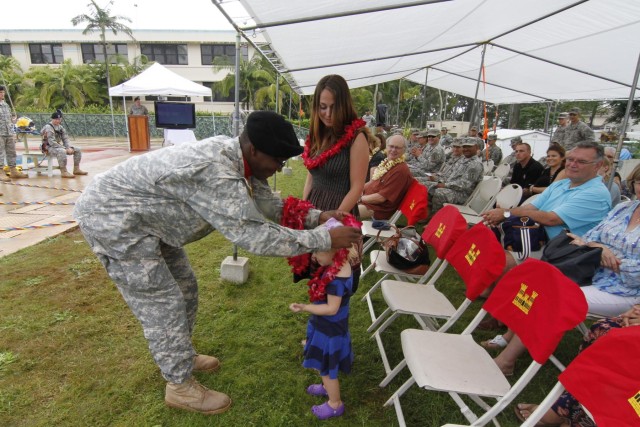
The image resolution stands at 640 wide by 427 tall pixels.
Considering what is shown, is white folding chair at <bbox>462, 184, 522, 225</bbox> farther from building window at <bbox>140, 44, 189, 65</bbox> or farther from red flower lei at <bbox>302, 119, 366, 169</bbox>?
building window at <bbox>140, 44, 189, 65</bbox>

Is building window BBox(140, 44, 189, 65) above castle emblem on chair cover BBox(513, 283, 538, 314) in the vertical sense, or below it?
above

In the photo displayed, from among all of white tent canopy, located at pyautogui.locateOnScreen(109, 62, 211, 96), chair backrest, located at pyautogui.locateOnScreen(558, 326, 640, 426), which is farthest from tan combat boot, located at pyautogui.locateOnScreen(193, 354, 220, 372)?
white tent canopy, located at pyautogui.locateOnScreen(109, 62, 211, 96)

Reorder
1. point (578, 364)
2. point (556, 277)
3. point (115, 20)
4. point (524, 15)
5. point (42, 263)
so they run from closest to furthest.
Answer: point (578, 364) < point (556, 277) < point (42, 263) < point (524, 15) < point (115, 20)

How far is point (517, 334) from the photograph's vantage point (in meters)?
1.84

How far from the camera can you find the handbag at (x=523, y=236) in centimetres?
313

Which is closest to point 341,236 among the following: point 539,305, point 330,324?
point 330,324

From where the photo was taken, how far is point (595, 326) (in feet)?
6.56

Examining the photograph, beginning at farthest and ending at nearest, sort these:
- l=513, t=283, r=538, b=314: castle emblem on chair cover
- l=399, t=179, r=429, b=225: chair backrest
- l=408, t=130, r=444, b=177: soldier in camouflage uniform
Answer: l=408, t=130, r=444, b=177: soldier in camouflage uniform
l=399, t=179, r=429, b=225: chair backrest
l=513, t=283, r=538, b=314: castle emblem on chair cover

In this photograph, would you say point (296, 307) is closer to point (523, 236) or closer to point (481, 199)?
point (523, 236)

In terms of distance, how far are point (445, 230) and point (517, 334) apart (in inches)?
38.8

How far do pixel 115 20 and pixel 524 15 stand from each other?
28.4 m

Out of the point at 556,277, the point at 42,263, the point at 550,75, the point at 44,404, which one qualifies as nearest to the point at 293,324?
the point at 44,404

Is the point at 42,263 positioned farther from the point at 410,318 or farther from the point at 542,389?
the point at 542,389

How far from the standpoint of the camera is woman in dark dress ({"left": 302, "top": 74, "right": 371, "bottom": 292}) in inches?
86.9
